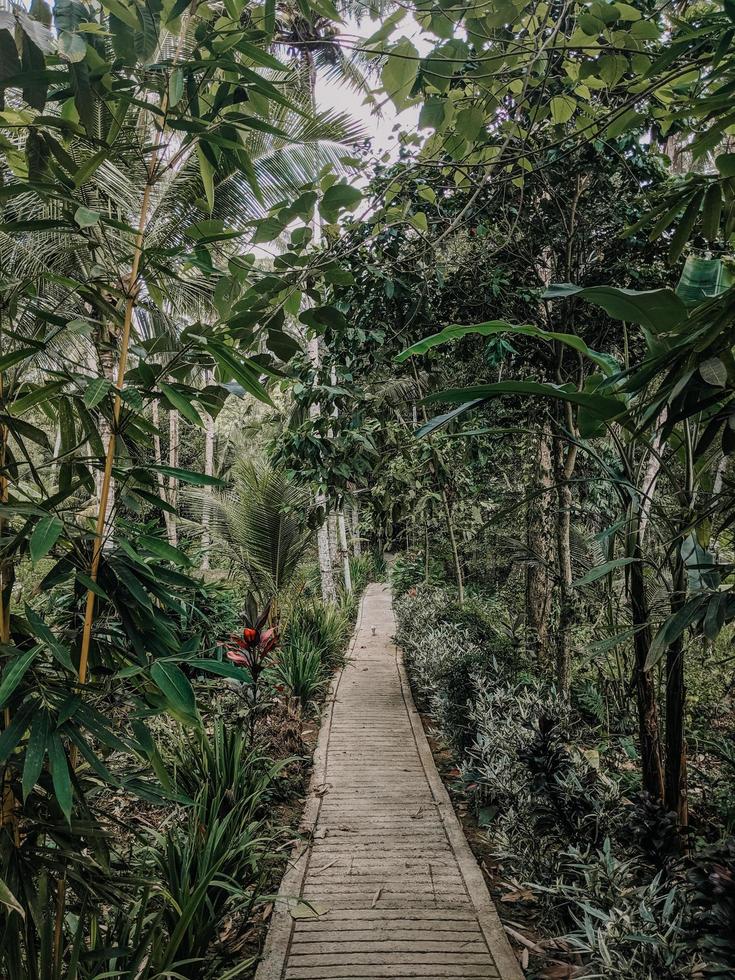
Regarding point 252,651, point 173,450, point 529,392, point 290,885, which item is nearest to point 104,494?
point 529,392

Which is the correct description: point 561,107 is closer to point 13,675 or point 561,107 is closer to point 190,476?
point 190,476

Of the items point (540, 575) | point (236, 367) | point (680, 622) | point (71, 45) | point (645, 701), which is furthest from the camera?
point (540, 575)

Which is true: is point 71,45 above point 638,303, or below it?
above

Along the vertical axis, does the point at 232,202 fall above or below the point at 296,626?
above

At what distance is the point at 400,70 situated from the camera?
6.27 ft

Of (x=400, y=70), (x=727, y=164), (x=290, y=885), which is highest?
(x=400, y=70)

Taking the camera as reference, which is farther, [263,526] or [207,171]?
[263,526]

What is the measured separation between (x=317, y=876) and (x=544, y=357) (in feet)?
12.8

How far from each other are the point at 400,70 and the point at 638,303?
112 cm

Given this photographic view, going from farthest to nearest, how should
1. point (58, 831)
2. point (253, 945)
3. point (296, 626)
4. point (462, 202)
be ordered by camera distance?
point (296, 626) < point (462, 202) < point (253, 945) < point (58, 831)

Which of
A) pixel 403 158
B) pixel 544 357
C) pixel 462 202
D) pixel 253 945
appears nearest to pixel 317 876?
pixel 253 945

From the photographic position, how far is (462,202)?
15.9 feet

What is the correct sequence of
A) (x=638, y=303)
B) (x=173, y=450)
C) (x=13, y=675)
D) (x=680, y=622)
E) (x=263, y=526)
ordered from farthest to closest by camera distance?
(x=173, y=450) → (x=263, y=526) → (x=680, y=622) → (x=638, y=303) → (x=13, y=675)

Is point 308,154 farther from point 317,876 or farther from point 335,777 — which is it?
point 317,876
